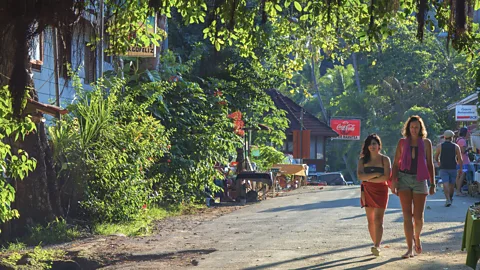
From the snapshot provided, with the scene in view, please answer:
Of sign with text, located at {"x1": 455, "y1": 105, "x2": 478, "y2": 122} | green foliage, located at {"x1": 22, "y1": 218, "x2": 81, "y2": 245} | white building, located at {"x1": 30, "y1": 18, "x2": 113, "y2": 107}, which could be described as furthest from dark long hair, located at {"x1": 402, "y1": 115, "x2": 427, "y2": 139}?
sign with text, located at {"x1": 455, "y1": 105, "x2": 478, "y2": 122}

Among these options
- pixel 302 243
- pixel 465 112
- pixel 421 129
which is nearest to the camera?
pixel 421 129

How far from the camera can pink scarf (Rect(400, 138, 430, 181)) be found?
1080 centimetres

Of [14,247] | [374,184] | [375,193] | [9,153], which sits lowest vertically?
[14,247]

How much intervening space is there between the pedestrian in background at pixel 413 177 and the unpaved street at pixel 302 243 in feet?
1.31

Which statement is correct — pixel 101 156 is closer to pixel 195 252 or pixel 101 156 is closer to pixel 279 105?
pixel 195 252

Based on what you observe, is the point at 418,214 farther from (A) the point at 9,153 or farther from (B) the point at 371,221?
(A) the point at 9,153

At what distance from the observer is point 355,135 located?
206 feet

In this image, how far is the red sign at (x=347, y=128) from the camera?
2461 inches

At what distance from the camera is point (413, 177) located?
10844 mm

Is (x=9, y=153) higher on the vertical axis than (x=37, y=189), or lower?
higher

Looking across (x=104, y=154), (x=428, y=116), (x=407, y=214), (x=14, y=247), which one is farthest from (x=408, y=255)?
(x=428, y=116)

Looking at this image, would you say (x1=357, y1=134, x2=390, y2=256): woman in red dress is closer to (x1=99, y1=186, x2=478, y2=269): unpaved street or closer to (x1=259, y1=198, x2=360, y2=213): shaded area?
(x1=99, y1=186, x2=478, y2=269): unpaved street

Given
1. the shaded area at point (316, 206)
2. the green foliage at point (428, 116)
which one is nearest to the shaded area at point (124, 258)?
the shaded area at point (316, 206)

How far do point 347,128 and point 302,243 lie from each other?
51571 millimetres
